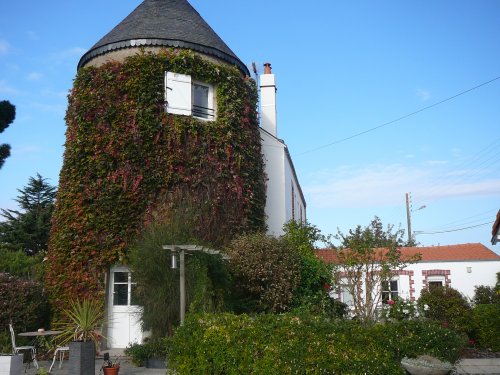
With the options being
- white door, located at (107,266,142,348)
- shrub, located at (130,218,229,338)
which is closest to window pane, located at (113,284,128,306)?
white door, located at (107,266,142,348)

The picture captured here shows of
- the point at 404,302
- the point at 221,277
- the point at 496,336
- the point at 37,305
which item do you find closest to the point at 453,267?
the point at 496,336

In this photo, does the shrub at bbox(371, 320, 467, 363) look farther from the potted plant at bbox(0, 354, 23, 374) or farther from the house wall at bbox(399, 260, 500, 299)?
the house wall at bbox(399, 260, 500, 299)

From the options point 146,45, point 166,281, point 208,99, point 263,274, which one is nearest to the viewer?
point 166,281

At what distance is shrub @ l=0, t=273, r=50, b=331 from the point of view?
35.6 ft

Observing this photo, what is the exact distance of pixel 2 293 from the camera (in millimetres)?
10828

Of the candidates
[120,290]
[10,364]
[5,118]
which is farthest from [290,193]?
[10,364]

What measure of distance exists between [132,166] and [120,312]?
12.2 feet

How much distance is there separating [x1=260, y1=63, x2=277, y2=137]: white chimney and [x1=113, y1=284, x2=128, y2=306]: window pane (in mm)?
7699

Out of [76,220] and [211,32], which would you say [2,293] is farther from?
[211,32]

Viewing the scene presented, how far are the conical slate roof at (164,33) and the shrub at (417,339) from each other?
965 centimetres

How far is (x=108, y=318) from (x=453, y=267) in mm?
15743

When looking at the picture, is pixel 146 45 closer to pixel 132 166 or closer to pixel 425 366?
pixel 132 166

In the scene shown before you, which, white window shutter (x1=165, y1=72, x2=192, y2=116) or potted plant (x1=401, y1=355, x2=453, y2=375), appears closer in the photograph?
potted plant (x1=401, y1=355, x2=453, y2=375)

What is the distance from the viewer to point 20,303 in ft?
36.4
